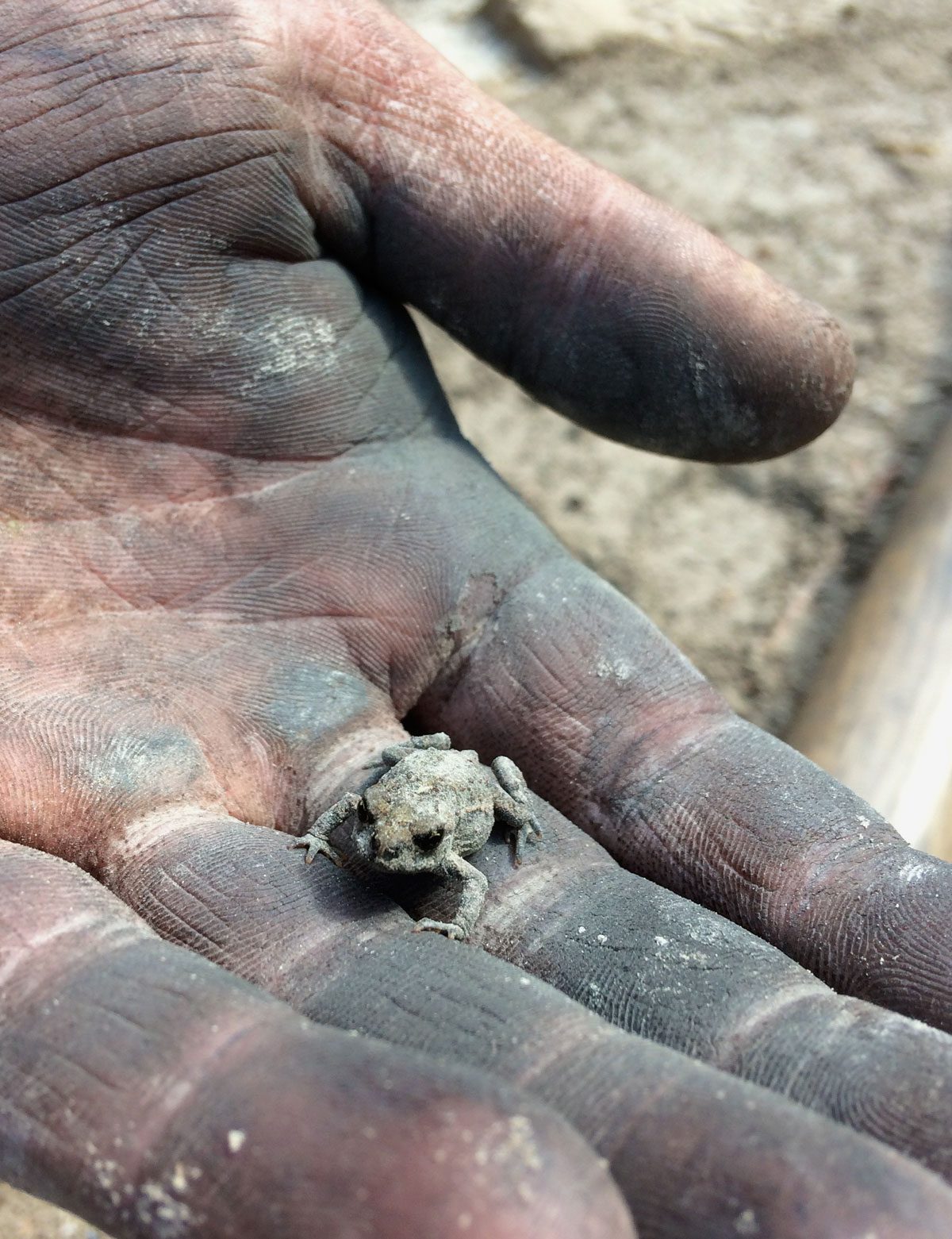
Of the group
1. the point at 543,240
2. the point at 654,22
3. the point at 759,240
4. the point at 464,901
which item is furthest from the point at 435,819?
the point at 654,22

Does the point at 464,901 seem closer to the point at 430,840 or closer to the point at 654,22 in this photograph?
the point at 430,840

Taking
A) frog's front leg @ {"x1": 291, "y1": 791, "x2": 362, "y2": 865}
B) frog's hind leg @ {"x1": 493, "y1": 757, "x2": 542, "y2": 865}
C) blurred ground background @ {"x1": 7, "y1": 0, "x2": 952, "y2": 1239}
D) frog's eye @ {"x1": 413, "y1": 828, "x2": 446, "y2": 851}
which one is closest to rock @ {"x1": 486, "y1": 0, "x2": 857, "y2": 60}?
blurred ground background @ {"x1": 7, "y1": 0, "x2": 952, "y2": 1239}

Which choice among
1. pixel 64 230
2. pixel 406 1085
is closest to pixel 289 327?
pixel 64 230

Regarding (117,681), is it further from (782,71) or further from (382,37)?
(782,71)

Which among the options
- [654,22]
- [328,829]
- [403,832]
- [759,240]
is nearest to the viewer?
[403,832]

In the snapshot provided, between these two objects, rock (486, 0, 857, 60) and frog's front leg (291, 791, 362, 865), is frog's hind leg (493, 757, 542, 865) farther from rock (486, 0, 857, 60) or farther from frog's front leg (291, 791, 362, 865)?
rock (486, 0, 857, 60)

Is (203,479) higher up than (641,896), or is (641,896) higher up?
(203,479)
